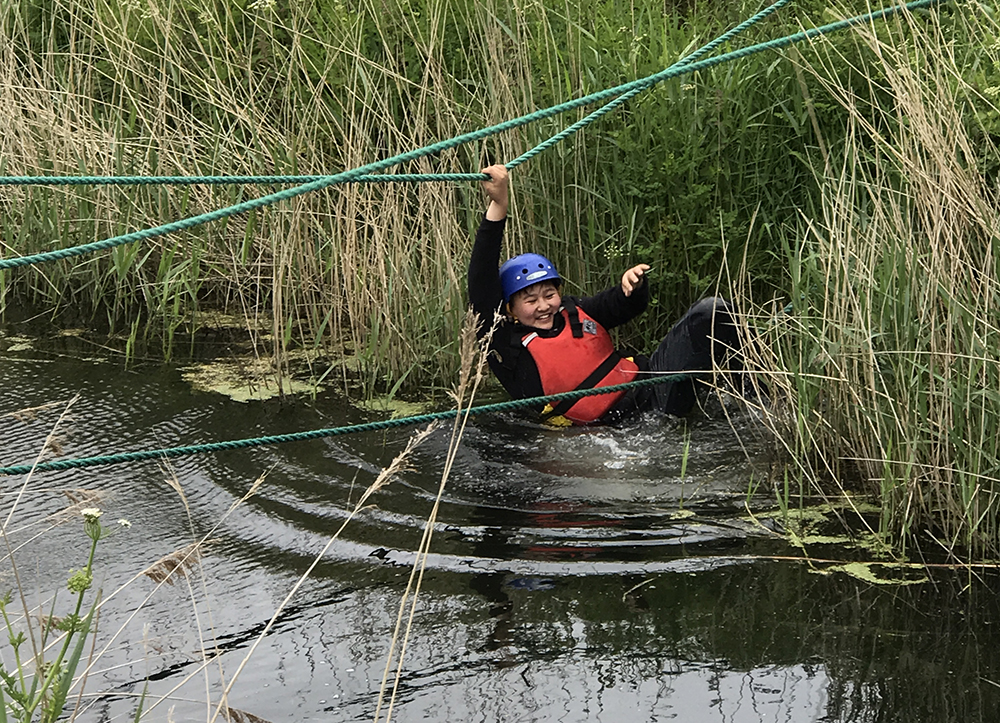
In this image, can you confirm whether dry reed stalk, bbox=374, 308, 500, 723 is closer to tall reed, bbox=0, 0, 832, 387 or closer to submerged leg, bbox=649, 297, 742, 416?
submerged leg, bbox=649, 297, 742, 416

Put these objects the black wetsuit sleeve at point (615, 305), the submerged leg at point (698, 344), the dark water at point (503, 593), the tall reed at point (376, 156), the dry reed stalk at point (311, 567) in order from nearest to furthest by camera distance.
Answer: the dry reed stalk at point (311, 567) < the dark water at point (503, 593) < the submerged leg at point (698, 344) < the black wetsuit sleeve at point (615, 305) < the tall reed at point (376, 156)

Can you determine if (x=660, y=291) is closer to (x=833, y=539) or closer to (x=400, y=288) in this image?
(x=400, y=288)

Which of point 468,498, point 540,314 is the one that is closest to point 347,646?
point 468,498

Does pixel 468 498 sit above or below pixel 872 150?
below

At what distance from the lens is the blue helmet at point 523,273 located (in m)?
4.91

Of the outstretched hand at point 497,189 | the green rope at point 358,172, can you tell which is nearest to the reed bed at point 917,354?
the green rope at point 358,172

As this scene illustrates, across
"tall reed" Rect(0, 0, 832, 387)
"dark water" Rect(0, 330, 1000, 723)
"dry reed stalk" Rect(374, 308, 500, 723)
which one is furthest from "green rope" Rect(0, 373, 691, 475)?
"tall reed" Rect(0, 0, 832, 387)

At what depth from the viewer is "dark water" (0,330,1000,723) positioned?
292cm

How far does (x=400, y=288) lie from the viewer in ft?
17.4

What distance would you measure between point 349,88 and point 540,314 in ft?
4.82

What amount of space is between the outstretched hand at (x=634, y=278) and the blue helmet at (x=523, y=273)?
0.33 metres

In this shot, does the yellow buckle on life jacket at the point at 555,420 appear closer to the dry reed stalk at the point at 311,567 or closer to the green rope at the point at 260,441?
the green rope at the point at 260,441

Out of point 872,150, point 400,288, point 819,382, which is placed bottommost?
point 819,382

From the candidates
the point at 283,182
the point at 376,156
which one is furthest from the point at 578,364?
the point at 283,182
